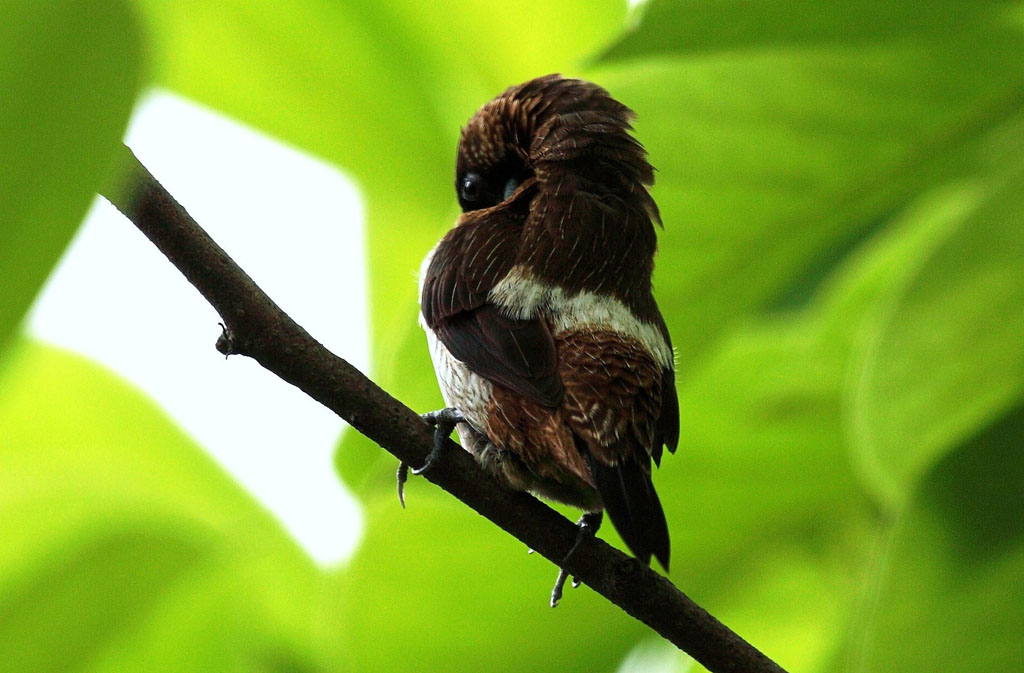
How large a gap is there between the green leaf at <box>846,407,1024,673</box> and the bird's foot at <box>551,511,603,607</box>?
263 millimetres

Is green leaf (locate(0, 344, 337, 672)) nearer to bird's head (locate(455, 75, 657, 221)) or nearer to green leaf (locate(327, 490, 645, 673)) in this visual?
green leaf (locate(327, 490, 645, 673))

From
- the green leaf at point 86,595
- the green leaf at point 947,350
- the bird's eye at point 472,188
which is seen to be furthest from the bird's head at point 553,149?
the green leaf at point 86,595

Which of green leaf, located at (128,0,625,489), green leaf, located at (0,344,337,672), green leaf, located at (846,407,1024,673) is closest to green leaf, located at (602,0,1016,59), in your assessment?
green leaf, located at (128,0,625,489)

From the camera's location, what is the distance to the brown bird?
1.09 metres

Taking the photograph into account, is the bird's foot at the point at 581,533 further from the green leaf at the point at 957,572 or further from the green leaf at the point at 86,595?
the green leaf at the point at 86,595

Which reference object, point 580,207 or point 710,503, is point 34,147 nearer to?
point 580,207

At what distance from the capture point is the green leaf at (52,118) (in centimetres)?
24

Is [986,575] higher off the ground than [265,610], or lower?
higher

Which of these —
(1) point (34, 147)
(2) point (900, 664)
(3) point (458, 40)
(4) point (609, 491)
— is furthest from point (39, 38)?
(3) point (458, 40)

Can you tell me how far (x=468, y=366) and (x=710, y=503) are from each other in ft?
1.39

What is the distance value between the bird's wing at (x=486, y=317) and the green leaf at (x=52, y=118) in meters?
0.85

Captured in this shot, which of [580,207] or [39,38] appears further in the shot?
[580,207]

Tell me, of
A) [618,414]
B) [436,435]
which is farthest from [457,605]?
[436,435]

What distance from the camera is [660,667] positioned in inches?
56.3
